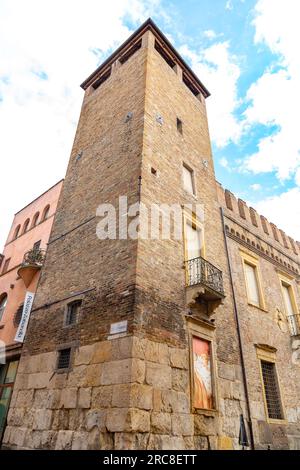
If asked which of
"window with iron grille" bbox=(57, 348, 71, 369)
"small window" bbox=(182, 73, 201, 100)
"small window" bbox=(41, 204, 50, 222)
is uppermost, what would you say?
"small window" bbox=(182, 73, 201, 100)

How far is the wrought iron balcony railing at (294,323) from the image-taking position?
41.6 feet

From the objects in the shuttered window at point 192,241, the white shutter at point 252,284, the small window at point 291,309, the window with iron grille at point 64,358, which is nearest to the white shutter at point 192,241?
the shuttered window at point 192,241

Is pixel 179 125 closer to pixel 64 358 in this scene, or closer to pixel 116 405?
pixel 64 358

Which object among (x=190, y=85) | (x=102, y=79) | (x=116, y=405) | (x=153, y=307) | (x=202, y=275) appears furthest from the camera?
(x=190, y=85)

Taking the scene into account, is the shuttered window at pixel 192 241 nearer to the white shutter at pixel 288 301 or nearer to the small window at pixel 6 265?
the white shutter at pixel 288 301

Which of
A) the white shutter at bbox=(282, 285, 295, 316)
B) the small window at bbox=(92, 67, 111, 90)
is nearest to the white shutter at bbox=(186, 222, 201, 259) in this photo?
the white shutter at bbox=(282, 285, 295, 316)

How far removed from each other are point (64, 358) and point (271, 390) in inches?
262

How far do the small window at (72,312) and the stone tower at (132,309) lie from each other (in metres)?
0.04

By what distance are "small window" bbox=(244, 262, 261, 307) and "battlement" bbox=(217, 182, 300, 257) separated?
2124 mm

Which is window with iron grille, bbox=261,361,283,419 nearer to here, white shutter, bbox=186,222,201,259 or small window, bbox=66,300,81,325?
white shutter, bbox=186,222,201,259

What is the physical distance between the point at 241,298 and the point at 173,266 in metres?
3.79

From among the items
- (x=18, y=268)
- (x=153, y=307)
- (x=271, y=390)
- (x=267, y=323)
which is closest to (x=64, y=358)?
(x=153, y=307)

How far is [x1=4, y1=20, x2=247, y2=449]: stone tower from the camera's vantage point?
6.38 meters

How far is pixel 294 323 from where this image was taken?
12961 millimetres
